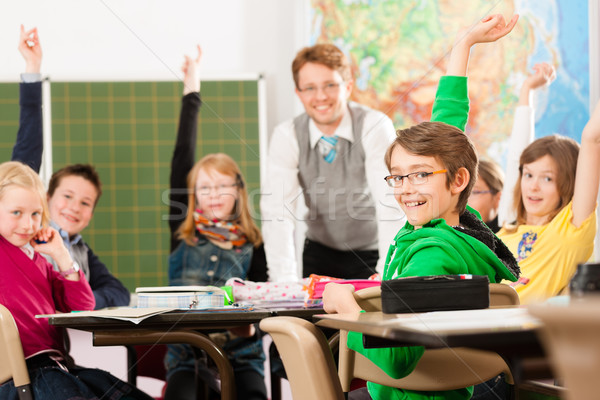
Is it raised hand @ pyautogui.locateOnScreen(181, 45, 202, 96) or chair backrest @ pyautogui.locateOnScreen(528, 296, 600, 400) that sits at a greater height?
raised hand @ pyautogui.locateOnScreen(181, 45, 202, 96)

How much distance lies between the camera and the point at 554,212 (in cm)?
248

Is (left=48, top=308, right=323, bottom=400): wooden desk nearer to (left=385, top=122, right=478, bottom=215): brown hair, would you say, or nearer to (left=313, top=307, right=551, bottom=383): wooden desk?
(left=385, top=122, right=478, bottom=215): brown hair

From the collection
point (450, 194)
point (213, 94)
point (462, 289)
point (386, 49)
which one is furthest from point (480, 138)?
point (462, 289)

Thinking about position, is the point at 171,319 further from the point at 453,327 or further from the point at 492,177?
the point at 492,177

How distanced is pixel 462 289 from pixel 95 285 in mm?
2126

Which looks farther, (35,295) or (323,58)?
(323,58)

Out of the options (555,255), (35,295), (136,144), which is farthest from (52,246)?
(555,255)

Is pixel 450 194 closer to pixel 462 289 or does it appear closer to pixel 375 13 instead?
pixel 462 289

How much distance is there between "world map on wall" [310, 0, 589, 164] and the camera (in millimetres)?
3621

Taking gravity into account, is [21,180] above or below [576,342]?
above

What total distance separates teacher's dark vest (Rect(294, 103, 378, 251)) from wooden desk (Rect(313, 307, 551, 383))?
2.05m

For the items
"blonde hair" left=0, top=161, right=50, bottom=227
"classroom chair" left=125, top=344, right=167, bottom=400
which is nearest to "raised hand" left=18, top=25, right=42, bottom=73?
"blonde hair" left=0, top=161, right=50, bottom=227

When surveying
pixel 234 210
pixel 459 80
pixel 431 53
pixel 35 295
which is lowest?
pixel 35 295

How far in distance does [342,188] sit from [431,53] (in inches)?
45.1
